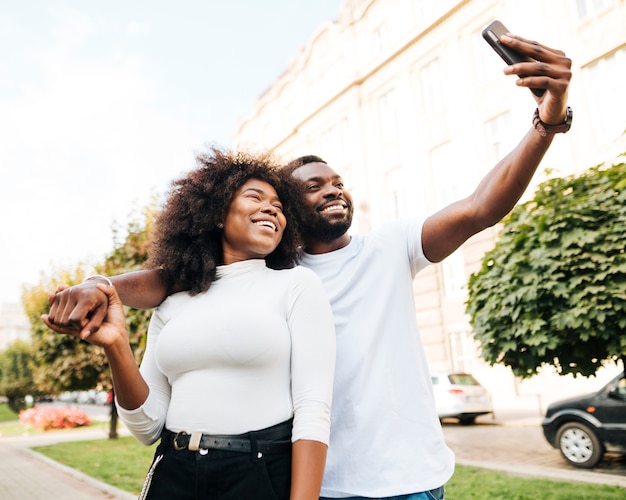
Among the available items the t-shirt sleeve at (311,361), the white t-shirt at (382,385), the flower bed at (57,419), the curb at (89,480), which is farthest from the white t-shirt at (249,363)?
the flower bed at (57,419)

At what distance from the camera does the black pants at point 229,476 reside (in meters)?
1.56

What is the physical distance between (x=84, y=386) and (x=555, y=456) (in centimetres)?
1165

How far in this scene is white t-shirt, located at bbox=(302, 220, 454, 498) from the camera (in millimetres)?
1730

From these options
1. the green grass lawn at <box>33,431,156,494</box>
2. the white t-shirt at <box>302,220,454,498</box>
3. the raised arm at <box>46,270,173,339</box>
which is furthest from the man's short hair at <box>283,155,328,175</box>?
the green grass lawn at <box>33,431,156,494</box>

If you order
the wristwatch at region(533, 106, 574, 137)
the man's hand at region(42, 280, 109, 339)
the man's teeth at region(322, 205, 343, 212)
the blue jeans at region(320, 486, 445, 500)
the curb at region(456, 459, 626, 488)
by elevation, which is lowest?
the curb at region(456, 459, 626, 488)

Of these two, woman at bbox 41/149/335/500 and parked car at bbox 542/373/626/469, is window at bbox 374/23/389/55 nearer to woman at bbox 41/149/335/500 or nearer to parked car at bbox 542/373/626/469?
parked car at bbox 542/373/626/469

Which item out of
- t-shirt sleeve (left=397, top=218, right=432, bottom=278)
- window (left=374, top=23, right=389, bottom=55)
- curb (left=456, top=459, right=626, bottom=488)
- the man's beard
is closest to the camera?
t-shirt sleeve (left=397, top=218, right=432, bottom=278)

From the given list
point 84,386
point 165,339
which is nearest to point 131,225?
point 84,386

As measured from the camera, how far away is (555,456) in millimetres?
9094

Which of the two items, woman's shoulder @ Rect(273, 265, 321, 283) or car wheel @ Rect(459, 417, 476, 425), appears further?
car wheel @ Rect(459, 417, 476, 425)

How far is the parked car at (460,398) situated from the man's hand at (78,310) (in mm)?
13584

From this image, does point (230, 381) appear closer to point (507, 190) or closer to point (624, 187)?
point (507, 190)

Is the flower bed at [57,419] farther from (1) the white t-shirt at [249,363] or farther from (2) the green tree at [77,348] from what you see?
(1) the white t-shirt at [249,363]

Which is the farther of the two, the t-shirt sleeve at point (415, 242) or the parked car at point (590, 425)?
the parked car at point (590, 425)
